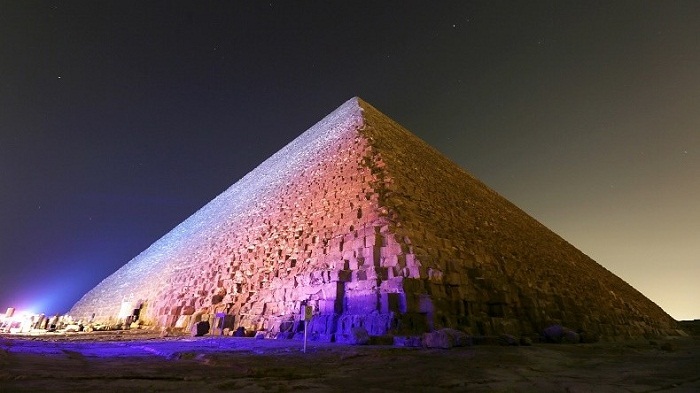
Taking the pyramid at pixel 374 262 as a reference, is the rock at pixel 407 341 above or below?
below

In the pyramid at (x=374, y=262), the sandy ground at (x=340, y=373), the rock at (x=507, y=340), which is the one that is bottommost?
the sandy ground at (x=340, y=373)

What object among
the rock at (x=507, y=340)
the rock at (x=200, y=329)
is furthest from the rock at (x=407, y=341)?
the rock at (x=200, y=329)

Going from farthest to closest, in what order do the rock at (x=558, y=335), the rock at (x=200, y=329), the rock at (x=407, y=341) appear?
the rock at (x=200, y=329) → the rock at (x=558, y=335) → the rock at (x=407, y=341)

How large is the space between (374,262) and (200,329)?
5.93m

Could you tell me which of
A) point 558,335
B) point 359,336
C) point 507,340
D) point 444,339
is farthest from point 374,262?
point 558,335

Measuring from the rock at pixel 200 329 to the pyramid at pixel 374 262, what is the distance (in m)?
0.52

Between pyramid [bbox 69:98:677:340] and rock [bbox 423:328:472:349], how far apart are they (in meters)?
0.68

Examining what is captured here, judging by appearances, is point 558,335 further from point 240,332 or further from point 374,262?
point 240,332

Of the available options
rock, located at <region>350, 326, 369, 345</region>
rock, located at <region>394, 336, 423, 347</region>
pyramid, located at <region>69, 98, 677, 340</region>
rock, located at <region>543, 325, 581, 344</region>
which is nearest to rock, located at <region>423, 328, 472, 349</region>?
rock, located at <region>394, 336, 423, 347</region>

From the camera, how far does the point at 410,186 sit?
1090cm

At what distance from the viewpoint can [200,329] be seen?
33.2 feet

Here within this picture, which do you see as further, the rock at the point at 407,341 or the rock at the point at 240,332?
the rock at the point at 240,332

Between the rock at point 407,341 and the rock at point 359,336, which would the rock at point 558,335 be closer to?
the rock at point 407,341

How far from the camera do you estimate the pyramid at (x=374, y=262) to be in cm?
755
